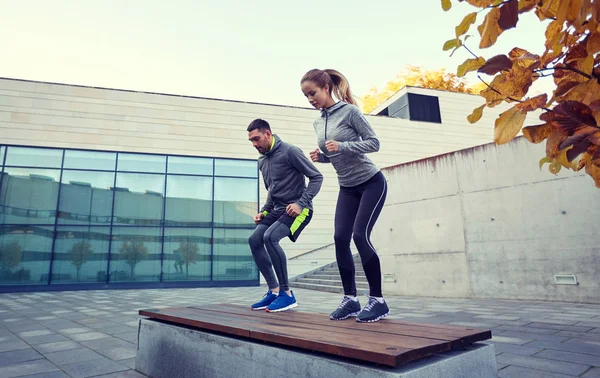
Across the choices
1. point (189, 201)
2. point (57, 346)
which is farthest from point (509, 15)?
point (189, 201)

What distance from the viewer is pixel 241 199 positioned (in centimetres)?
1506

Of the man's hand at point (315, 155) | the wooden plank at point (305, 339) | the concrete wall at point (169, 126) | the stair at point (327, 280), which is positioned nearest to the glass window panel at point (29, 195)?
the concrete wall at point (169, 126)

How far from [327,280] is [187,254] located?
18.9 ft

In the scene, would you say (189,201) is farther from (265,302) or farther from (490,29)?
(490,29)

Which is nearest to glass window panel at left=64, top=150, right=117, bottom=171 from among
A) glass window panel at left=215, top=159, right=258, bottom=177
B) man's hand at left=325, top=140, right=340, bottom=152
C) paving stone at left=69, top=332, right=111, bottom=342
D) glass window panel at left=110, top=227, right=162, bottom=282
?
glass window panel at left=110, top=227, right=162, bottom=282

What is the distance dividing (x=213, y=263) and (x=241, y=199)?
2859 millimetres

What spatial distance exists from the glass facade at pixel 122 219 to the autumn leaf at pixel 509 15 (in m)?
14.1

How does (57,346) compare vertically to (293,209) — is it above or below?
below

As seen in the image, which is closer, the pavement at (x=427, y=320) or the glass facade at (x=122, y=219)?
the pavement at (x=427, y=320)

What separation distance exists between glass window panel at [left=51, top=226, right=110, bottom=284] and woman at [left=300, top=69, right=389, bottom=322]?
12809mm

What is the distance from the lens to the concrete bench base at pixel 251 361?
4.68ft

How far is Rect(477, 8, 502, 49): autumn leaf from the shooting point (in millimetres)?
938

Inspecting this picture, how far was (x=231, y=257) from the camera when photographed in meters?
14.4

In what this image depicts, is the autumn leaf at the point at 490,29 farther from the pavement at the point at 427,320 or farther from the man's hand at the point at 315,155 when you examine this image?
the pavement at the point at 427,320
